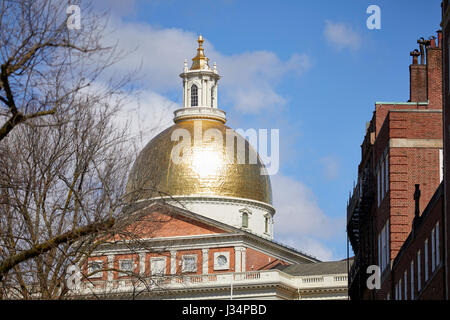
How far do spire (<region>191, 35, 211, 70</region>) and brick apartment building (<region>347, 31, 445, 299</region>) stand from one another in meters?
75.8

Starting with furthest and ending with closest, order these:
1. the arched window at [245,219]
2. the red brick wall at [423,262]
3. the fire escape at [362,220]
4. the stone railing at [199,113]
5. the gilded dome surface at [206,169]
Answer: the stone railing at [199,113] < the arched window at [245,219] < the gilded dome surface at [206,169] < the fire escape at [362,220] < the red brick wall at [423,262]

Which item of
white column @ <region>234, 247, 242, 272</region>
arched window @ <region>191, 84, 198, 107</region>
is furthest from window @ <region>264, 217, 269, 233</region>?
arched window @ <region>191, 84, 198, 107</region>

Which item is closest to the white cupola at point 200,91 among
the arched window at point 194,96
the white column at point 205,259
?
the arched window at point 194,96

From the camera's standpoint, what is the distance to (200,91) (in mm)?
130625

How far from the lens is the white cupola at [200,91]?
415 feet

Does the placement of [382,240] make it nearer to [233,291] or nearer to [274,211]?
[233,291]

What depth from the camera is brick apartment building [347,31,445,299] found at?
40594 millimetres

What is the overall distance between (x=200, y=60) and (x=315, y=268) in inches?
1288

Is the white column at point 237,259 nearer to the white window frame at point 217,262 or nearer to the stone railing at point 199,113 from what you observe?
the white window frame at point 217,262

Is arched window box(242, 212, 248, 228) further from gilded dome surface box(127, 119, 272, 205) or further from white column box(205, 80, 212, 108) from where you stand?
white column box(205, 80, 212, 108)

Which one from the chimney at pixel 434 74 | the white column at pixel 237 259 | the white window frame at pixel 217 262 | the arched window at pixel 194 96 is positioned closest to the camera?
the chimney at pixel 434 74

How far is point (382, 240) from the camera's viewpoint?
2026 inches
